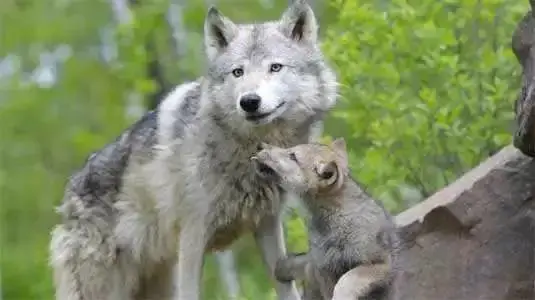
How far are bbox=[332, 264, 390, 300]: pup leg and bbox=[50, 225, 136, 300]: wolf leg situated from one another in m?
1.63

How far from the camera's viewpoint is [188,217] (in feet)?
14.6

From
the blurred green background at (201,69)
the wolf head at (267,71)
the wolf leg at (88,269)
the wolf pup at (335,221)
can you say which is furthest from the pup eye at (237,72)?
the blurred green background at (201,69)

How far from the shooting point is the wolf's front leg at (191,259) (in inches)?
173

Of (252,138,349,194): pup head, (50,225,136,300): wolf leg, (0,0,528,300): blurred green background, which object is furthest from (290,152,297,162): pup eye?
(0,0,528,300): blurred green background

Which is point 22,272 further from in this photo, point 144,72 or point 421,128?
point 421,128

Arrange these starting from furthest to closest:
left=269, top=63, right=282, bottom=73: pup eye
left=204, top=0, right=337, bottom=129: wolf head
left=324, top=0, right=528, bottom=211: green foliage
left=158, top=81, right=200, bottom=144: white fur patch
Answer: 1. left=324, top=0, right=528, bottom=211: green foliage
2. left=158, top=81, right=200, bottom=144: white fur patch
3. left=269, top=63, right=282, bottom=73: pup eye
4. left=204, top=0, right=337, bottom=129: wolf head

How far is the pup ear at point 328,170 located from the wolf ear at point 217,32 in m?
0.89

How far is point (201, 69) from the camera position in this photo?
728cm

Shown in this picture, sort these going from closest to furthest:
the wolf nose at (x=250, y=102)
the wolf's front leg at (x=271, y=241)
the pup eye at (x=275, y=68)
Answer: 1. the wolf nose at (x=250, y=102)
2. the pup eye at (x=275, y=68)
3. the wolf's front leg at (x=271, y=241)

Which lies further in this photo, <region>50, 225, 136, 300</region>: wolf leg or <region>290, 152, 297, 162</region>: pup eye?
<region>50, 225, 136, 300</region>: wolf leg

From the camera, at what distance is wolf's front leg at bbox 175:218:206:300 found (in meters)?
4.40

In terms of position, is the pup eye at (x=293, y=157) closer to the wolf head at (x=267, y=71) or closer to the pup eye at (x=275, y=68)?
the wolf head at (x=267, y=71)

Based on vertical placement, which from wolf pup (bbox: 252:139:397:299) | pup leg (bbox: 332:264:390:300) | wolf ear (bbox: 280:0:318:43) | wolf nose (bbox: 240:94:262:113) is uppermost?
wolf ear (bbox: 280:0:318:43)

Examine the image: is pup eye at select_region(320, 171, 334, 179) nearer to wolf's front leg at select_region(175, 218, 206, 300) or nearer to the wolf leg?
wolf's front leg at select_region(175, 218, 206, 300)
